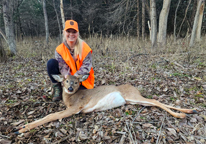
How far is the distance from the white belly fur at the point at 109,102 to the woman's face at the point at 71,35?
4.81 feet

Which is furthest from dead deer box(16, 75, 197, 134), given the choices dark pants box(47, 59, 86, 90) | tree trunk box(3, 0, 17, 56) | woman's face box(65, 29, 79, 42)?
tree trunk box(3, 0, 17, 56)

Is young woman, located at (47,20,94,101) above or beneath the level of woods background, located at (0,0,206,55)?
beneath

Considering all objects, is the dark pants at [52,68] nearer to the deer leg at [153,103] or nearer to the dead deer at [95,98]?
the dead deer at [95,98]

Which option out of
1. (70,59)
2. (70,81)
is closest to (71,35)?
(70,59)

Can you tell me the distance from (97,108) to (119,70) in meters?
2.44

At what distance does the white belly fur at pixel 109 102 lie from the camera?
2.86 m

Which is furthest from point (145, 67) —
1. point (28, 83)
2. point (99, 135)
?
point (28, 83)

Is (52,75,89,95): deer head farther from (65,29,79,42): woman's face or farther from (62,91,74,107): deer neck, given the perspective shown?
(65,29,79,42): woman's face

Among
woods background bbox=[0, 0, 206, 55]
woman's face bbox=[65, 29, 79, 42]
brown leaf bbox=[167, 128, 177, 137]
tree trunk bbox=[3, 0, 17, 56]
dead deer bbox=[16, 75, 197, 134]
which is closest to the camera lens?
brown leaf bbox=[167, 128, 177, 137]

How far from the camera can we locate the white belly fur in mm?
2861

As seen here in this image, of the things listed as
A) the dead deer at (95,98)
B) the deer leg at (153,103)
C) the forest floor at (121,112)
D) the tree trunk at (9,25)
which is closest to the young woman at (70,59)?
the dead deer at (95,98)

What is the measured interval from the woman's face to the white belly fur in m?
1.47

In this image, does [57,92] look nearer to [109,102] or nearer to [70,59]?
[70,59]

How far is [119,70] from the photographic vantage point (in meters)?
5.07
